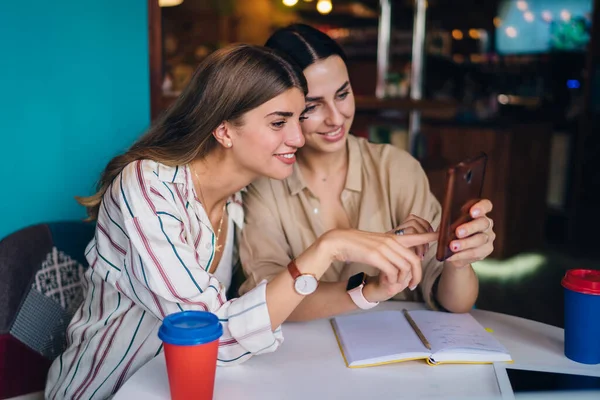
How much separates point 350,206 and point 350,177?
86mm

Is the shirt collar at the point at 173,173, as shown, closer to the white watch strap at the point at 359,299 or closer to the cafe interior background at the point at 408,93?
the white watch strap at the point at 359,299

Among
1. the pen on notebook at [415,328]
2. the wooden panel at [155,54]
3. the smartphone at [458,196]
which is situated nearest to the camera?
the smartphone at [458,196]

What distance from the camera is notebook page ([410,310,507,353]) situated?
4.21 ft

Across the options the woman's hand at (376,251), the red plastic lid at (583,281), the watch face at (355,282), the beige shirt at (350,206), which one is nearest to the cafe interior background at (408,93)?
the beige shirt at (350,206)

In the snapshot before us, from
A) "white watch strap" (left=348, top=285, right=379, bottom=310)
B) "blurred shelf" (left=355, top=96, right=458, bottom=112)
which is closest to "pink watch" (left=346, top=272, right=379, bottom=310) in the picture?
"white watch strap" (left=348, top=285, right=379, bottom=310)

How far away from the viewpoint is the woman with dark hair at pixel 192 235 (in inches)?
50.9

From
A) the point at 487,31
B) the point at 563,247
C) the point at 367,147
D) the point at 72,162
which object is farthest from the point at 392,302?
the point at 487,31

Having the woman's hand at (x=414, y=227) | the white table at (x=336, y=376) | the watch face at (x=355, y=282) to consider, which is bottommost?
the white table at (x=336, y=376)

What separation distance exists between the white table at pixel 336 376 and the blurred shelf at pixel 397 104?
116 inches

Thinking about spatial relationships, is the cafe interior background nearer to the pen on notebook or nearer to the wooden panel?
the wooden panel

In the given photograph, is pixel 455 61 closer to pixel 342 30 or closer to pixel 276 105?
pixel 342 30

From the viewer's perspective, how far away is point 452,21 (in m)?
6.85

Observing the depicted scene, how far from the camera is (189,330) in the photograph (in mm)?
964

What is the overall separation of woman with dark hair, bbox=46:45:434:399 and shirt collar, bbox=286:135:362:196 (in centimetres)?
23
